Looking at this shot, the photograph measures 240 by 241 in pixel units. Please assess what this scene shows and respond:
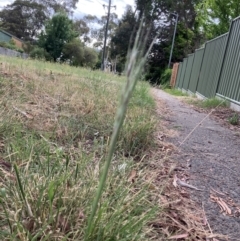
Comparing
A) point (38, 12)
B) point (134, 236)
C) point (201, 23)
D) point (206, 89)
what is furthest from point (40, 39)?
point (134, 236)

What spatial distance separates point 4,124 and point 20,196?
73cm

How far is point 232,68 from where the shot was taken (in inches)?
214

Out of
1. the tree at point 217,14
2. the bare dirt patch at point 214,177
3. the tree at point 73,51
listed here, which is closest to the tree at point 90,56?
the tree at point 73,51

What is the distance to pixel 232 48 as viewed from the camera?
5699 mm

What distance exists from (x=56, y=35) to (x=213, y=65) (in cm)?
2582

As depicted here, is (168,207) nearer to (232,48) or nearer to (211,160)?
(211,160)

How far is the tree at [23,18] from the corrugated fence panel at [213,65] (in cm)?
3234

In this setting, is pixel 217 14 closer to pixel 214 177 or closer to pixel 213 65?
pixel 213 65

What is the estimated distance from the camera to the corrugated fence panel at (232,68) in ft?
16.5

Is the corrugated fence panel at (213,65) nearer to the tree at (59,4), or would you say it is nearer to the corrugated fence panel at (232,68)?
the corrugated fence panel at (232,68)

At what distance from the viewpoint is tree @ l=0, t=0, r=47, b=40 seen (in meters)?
35.4

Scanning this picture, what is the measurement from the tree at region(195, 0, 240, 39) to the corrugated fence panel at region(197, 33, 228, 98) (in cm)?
541

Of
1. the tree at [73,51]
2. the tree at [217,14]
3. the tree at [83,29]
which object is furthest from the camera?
the tree at [83,29]

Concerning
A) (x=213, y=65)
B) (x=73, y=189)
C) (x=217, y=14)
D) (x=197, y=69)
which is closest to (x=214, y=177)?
(x=73, y=189)
